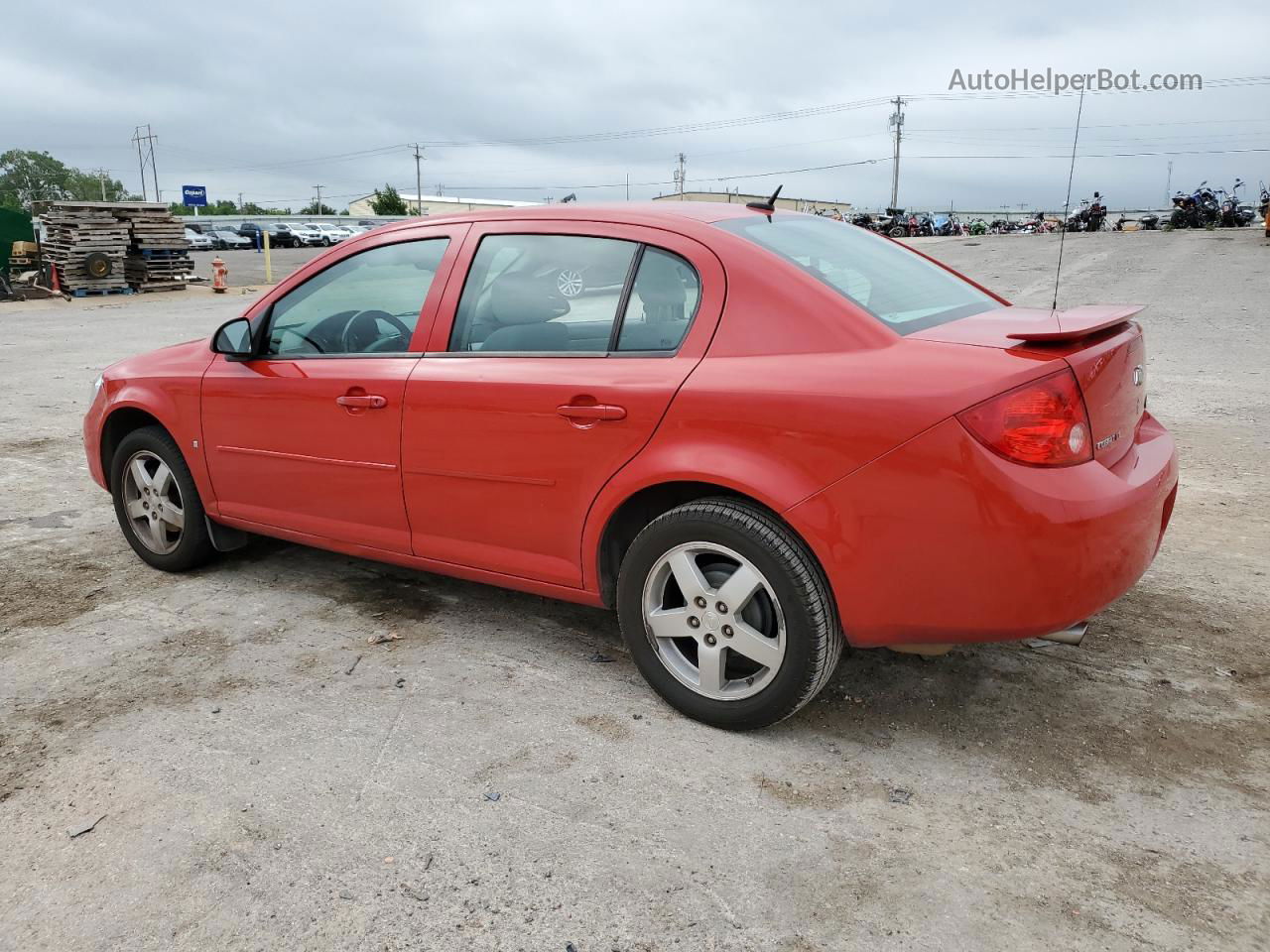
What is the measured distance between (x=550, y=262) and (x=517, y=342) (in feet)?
0.99

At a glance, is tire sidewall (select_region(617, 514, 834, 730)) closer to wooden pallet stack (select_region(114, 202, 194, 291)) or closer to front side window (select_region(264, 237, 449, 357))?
front side window (select_region(264, 237, 449, 357))

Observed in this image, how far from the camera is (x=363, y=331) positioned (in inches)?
151

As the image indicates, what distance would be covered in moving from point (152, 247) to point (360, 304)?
73.4 ft

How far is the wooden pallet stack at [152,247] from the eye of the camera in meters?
23.1

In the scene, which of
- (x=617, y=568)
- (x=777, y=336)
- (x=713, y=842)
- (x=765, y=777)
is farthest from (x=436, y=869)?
(x=777, y=336)

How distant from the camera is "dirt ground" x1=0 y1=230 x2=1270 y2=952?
7.34 feet

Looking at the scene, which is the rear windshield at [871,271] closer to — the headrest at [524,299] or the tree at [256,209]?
the headrest at [524,299]

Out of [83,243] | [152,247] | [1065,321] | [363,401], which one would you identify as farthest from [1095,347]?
[152,247]

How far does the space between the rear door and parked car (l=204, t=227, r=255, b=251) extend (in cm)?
5685

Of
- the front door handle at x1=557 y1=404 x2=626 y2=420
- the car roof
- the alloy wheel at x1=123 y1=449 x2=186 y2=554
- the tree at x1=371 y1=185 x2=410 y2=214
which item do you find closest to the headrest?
the car roof

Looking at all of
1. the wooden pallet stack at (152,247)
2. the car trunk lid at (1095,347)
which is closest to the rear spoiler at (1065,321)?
the car trunk lid at (1095,347)

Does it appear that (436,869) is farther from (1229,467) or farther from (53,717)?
(1229,467)

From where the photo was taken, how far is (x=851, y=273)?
313 centimetres

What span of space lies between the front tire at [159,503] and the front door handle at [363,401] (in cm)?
117
